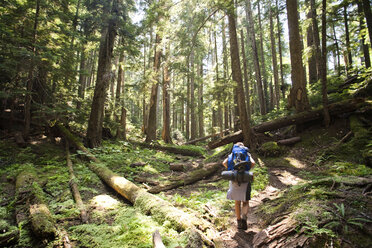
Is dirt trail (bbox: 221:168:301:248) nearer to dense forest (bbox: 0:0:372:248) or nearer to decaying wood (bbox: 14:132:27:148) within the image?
dense forest (bbox: 0:0:372:248)

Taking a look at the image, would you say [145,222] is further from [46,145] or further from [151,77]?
[151,77]

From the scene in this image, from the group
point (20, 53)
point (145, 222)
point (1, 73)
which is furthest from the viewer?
point (1, 73)

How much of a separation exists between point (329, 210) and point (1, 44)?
13190mm

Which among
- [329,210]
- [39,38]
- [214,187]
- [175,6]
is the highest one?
[175,6]

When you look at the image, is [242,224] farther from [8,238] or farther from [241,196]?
[8,238]

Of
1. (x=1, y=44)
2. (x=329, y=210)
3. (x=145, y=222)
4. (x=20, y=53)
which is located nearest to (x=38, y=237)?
(x=145, y=222)

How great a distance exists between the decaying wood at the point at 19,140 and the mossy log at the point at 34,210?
15.9 ft

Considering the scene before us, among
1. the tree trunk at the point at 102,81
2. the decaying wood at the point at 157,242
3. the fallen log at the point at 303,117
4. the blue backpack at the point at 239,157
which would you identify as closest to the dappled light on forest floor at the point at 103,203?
the decaying wood at the point at 157,242

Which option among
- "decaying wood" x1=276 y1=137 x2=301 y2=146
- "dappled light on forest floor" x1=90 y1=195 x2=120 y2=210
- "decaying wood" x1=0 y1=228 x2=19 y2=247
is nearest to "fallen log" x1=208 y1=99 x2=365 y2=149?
"decaying wood" x1=276 y1=137 x2=301 y2=146

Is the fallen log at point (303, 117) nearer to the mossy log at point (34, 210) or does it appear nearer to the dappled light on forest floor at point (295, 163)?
the dappled light on forest floor at point (295, 163)

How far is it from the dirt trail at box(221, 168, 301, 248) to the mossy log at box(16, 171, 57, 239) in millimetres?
3137

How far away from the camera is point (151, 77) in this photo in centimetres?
1378

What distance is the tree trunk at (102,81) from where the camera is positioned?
1112cm

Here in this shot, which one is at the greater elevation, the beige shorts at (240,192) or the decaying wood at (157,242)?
the beige shorts at (240,192)
